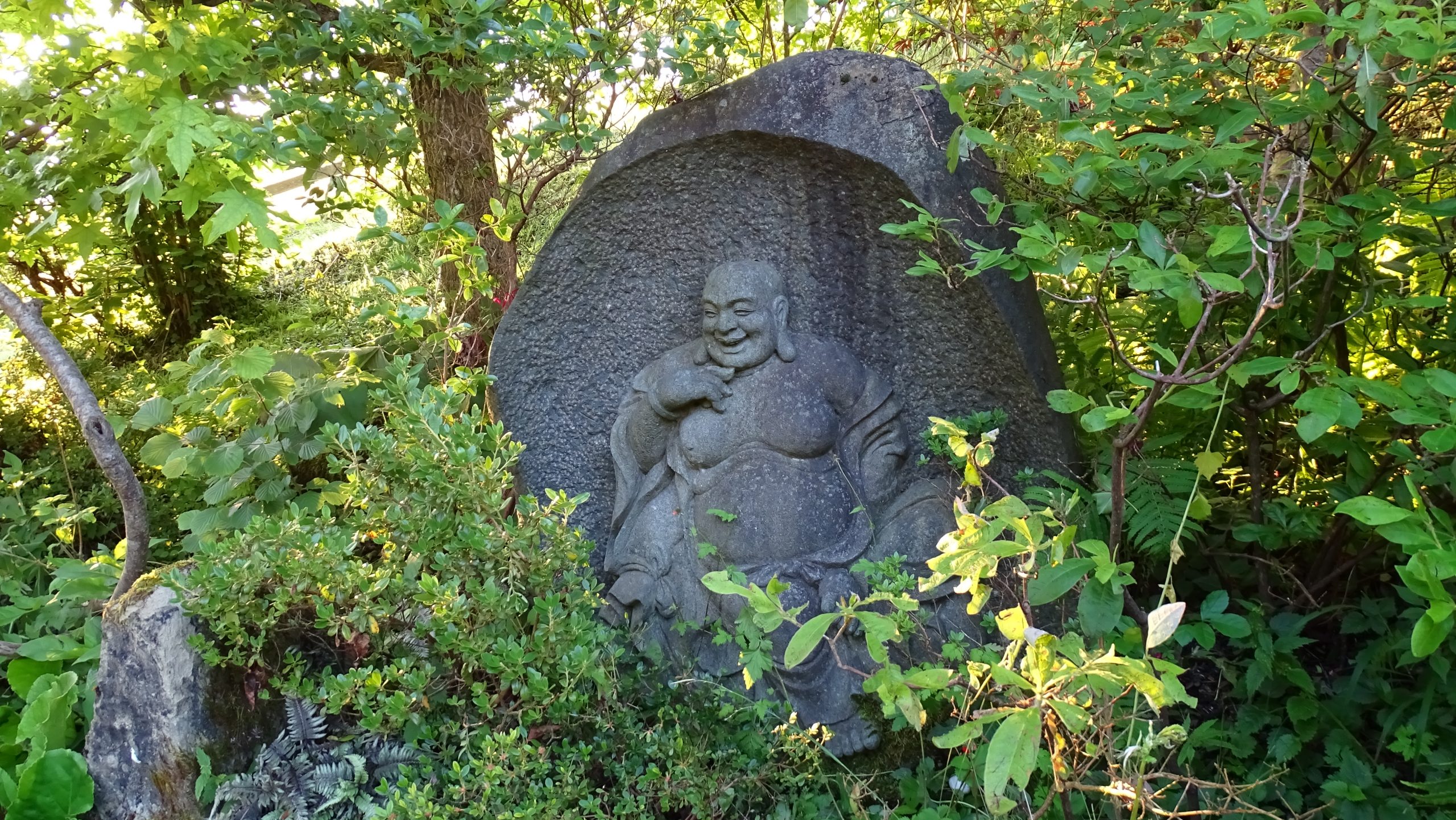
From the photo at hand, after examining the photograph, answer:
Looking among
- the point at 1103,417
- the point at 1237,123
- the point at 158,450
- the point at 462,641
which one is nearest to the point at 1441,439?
the point at 1103,417

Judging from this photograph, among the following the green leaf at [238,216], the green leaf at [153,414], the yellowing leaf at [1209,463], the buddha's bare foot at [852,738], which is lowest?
the buddha's bare foot at [852,738]

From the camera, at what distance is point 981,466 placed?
74.7 inches

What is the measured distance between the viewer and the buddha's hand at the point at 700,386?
2828 mm

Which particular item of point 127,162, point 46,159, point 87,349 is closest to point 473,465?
point 127,162

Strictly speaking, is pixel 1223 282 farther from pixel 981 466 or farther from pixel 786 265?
pixel 786 265

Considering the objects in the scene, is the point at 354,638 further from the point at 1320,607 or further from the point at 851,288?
the point at 1320,607

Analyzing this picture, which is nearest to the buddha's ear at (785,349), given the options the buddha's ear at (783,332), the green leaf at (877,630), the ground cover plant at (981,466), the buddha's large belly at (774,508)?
the buddha's ear at (783,332)

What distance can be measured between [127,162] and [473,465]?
1.40 metres

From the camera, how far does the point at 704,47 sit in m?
2.87

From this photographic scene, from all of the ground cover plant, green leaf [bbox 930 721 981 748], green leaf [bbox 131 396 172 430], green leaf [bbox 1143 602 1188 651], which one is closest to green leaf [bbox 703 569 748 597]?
the ground cover plant

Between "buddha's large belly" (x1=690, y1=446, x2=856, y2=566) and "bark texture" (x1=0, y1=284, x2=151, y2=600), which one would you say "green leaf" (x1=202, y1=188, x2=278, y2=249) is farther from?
"buddha's large belly" (x1=690, y1=446, x2=856, y2=566)

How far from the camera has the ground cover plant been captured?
1784mm

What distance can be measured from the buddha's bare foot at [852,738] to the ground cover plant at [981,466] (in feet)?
0.17

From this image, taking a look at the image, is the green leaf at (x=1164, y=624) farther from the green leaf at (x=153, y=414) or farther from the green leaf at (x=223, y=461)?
the green leaf at (x=153, y=414)
